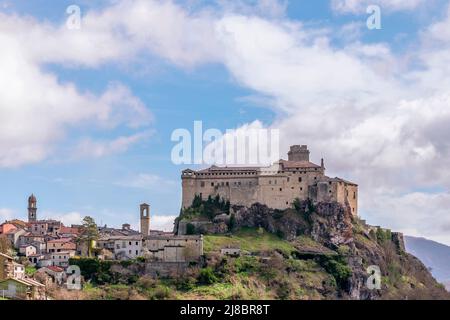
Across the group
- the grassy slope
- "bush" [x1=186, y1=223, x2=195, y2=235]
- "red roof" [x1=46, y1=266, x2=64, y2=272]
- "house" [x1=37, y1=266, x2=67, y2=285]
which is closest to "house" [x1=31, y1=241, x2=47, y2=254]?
"red roof" [x1=46, y1=266, x2=64, y2=272]

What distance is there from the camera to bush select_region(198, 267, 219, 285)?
7331 centimetres

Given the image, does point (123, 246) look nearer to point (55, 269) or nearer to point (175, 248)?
point (175, 248)

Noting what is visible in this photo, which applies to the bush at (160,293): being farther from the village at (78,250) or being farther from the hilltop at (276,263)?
the village at (78,250)

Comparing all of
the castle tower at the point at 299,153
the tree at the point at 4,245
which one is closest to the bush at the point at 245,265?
the castle tower at the point at 299,153

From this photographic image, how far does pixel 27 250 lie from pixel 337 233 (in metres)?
30.1

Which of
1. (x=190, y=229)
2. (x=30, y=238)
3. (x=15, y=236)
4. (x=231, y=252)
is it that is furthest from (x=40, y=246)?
(x=231, y=252)

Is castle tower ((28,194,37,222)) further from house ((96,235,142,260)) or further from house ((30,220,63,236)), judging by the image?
house ((96,235,142,260))

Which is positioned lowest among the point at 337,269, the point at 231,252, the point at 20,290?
the point at 20,290

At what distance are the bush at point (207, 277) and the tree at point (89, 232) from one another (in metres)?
12.4

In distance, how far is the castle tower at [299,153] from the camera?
93938mm

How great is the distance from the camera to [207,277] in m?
73.6

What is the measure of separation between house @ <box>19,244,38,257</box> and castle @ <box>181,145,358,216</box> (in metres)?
15.4
